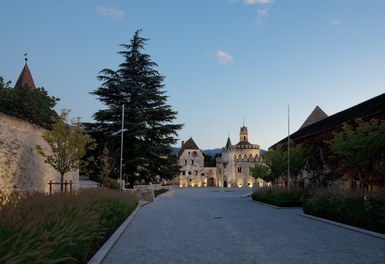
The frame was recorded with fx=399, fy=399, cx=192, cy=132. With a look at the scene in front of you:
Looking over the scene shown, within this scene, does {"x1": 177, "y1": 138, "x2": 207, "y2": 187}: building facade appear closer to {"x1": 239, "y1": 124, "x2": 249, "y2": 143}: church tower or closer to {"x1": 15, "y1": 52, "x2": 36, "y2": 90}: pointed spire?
{"x1": 239, "y1": 124, "x2": 249, "y2": 143}: church tower

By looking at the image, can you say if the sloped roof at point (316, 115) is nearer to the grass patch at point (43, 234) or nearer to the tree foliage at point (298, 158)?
the tree foliage at point (298, 158)

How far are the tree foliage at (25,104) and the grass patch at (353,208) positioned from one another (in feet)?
98.6

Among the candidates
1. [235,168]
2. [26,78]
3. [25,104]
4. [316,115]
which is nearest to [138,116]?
[25,104]

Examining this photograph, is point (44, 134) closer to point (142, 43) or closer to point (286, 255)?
point (286, 255)

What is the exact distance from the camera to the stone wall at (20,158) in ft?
53.0

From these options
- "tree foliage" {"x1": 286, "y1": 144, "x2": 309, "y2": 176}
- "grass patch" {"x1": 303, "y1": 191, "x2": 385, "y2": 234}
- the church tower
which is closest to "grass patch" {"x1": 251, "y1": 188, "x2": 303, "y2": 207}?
"tree foliage" {"x1": 286, "y1": 144, "x2": 309, "y2": 176}

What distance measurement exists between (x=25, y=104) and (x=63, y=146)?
75.4 ft

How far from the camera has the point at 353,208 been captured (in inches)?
603

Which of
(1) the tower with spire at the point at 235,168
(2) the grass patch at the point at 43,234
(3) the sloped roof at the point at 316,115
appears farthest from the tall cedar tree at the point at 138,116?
(1) the tower with spire at the point at 235,168

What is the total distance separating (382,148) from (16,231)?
21433 mm

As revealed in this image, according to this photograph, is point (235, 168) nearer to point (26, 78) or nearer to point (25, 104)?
point (26, 78)

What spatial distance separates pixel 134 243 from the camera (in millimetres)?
11500

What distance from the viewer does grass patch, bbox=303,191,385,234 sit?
13.6 m

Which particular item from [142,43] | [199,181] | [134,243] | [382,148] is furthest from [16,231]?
[199,181]
